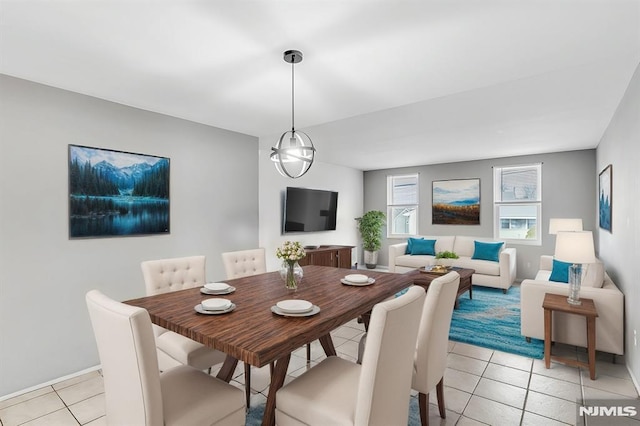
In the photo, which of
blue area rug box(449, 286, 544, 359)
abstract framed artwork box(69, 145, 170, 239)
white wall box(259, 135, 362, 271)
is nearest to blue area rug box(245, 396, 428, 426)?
blue area rug box(449, 286, 544, 359)

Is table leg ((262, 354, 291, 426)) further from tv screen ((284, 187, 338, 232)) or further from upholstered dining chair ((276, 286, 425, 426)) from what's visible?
tv screen ((284, 187, 338, 232))

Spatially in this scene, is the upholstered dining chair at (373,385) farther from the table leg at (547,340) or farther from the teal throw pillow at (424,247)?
the teal throw pillow at (424,247)

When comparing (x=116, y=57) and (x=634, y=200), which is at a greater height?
(x=116, y=57)

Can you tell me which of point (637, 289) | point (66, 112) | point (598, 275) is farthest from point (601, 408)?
point (66, 112)

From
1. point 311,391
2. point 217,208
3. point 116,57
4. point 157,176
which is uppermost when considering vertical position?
point 116,57

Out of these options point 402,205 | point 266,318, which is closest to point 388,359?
point 266,318

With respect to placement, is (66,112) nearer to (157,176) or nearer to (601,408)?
(157,176)

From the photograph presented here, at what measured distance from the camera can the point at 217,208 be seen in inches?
155

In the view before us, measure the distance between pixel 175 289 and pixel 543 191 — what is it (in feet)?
21.2

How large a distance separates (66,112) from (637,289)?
4.70 m

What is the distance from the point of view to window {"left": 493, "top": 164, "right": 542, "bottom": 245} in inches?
246

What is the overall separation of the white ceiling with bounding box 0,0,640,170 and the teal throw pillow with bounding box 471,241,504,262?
8.51 feet

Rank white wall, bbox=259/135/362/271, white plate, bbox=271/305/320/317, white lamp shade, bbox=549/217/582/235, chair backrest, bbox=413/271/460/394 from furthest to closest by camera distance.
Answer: white wall, bbox=259/135/362/271 → white lamp shade, bbox=549/217/582/235 → chair backrest, bbox=413/271/460/394 → white plate, bbox=271/305/320/317

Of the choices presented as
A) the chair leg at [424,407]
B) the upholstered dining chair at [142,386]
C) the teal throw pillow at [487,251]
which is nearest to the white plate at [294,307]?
the upholstered dining chair at [142,386]
